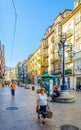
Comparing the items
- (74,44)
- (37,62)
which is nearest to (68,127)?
(74,44)

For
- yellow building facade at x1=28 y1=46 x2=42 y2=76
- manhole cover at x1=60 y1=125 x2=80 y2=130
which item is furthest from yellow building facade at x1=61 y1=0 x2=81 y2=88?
yellow building facade at x1=28 y1=46 x2=42 y2=76

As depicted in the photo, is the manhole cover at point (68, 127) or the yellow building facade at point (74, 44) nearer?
the manhole cover at point (68, 127)

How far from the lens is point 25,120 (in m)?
11.9

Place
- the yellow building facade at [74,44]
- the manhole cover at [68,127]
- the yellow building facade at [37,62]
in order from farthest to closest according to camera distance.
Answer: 1. the yellow building facade at [37,62]
2. the yellow building facade at [74,44]
3. the manhole cover at [68,127]

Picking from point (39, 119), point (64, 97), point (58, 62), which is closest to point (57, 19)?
point (58, 62)

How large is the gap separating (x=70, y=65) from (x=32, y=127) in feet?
152

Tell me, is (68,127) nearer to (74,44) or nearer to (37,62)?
(74,44)

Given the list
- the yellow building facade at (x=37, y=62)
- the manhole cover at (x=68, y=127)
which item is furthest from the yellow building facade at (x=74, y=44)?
the yellow building facade at (x=37, y=62)

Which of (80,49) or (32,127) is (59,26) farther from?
(32,127)

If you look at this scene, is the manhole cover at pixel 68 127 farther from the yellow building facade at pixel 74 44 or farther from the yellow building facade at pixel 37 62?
the yellow building facade at pixel 37 62

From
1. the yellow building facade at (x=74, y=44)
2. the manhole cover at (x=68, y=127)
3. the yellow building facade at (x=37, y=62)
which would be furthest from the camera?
the yellow building facade at (x=37, y=62)

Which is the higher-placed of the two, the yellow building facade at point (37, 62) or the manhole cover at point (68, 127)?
the yellow building facade at point (37, 62)

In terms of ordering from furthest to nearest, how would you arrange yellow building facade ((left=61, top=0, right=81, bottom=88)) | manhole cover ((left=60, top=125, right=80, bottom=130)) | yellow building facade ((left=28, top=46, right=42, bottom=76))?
yellow building facade ((left=28, top=46, right=42, bottom=76))
yellow building facade ((left=61, top=0, right=81, bottom=88))
manhole cover ((left=60, top=125, right=80, bottom=130))

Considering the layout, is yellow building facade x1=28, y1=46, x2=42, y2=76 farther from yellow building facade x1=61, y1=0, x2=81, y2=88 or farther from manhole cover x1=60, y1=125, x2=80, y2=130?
manhole cover x1=60, y1=125, x2=80, y2=130
